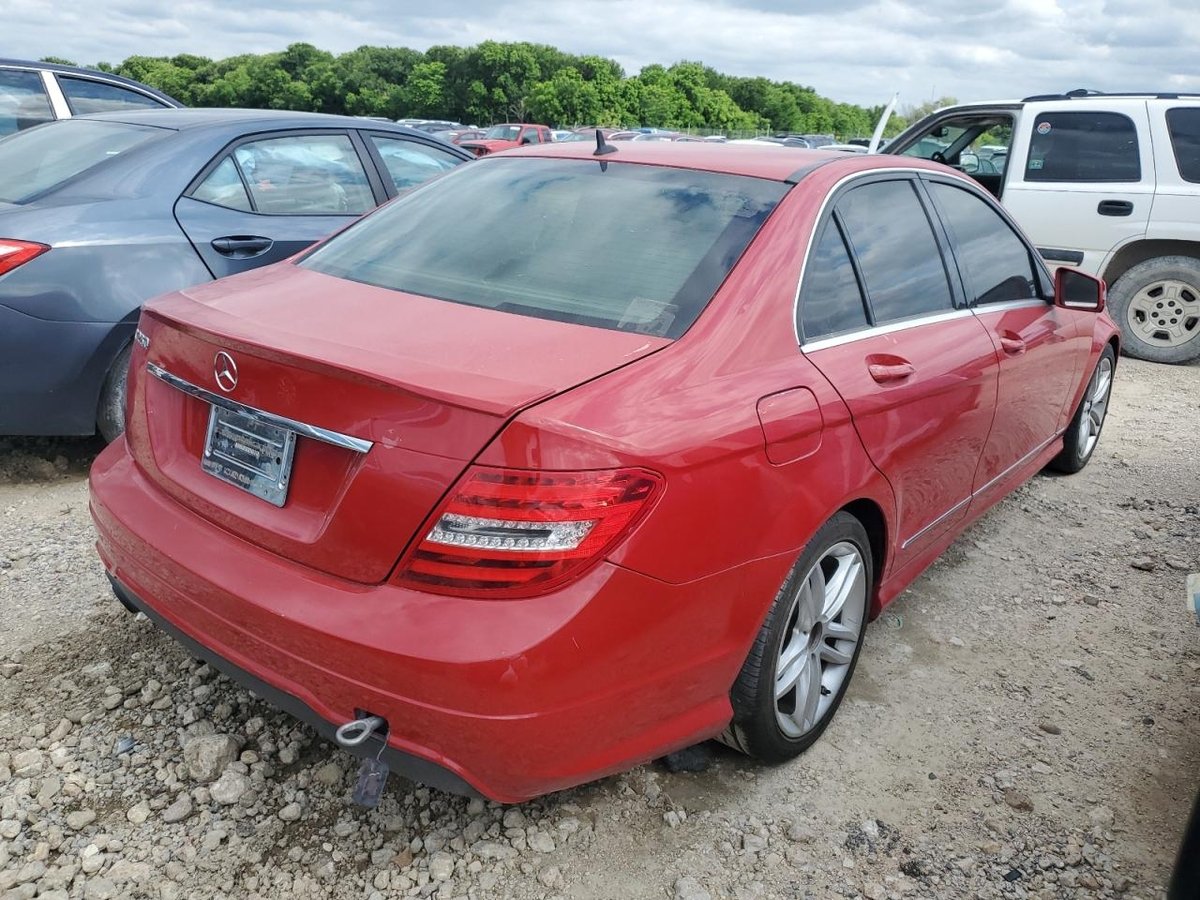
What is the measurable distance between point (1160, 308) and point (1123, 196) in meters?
0.94

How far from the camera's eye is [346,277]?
258cm

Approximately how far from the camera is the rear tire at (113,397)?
13.1 ft

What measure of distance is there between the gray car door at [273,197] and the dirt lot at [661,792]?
1554 millimetres

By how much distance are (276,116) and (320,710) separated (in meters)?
3.74

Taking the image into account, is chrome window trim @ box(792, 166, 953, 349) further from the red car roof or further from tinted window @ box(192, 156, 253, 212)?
tinted window @ box(192, 156, 253, 212)

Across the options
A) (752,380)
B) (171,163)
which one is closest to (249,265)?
(171,163)

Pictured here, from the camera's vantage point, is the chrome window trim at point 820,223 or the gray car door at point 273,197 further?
the gray car door at point 273,197

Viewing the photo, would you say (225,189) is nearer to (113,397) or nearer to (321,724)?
(113,397)

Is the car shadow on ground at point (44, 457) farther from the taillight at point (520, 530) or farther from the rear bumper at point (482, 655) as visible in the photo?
the taillight at point (520, 530)

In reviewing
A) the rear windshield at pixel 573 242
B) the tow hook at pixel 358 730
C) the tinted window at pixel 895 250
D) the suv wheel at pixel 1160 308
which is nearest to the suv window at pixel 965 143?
the suv wheel at pixel 1160 308

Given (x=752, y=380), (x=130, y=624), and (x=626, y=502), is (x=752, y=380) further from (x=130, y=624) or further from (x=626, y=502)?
(x=130, y=624)

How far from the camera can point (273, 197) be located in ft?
15.3

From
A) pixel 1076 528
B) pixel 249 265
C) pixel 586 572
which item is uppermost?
pixel 586 572

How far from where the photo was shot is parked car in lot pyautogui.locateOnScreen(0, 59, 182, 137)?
251 inches
